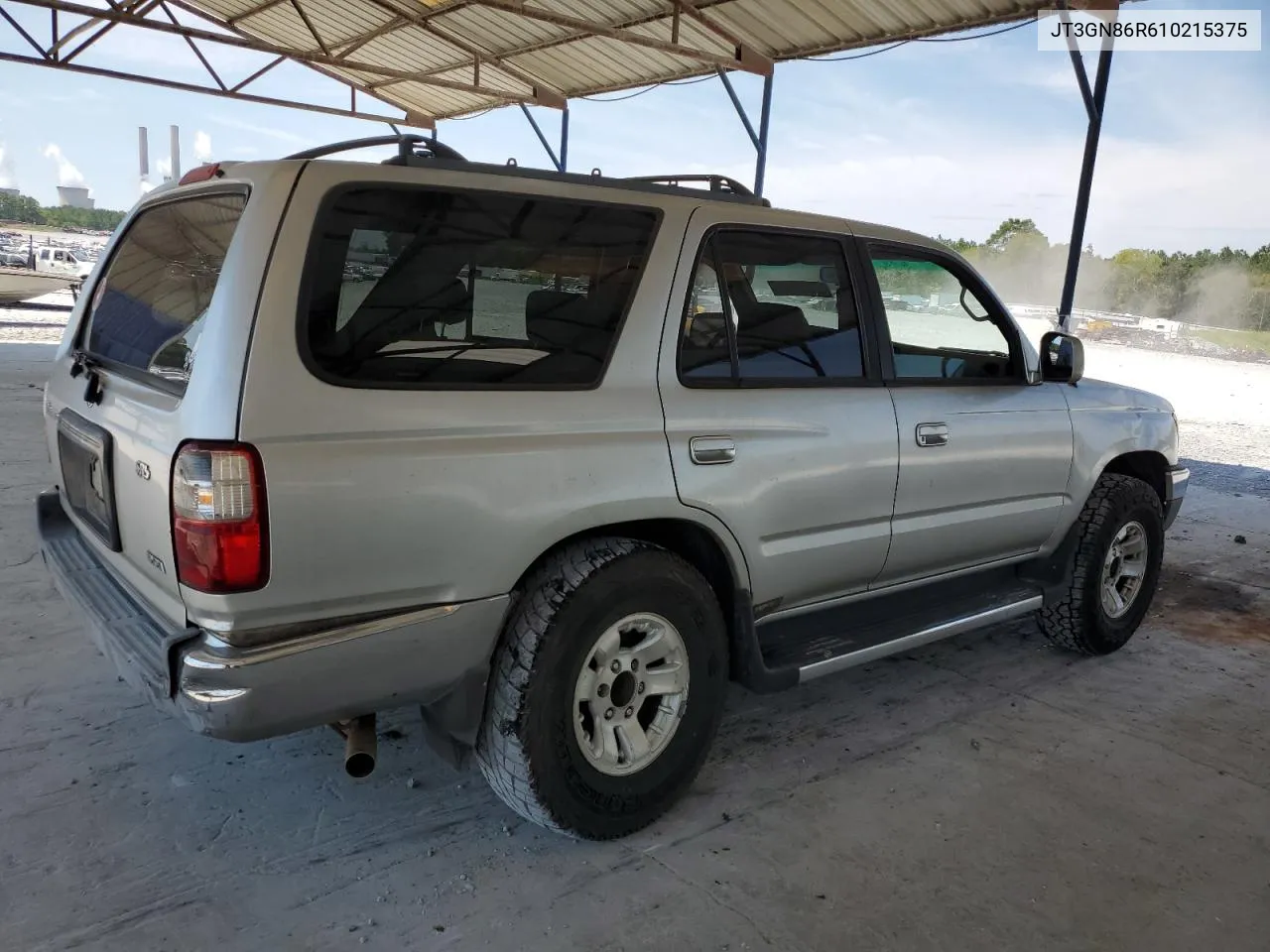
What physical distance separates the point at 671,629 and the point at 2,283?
20.8 m

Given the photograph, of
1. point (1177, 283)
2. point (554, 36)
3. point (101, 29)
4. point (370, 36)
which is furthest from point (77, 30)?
point (1177, 283)

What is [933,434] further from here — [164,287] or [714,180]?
[164,287]

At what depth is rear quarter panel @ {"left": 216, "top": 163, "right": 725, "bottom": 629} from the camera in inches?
83.8

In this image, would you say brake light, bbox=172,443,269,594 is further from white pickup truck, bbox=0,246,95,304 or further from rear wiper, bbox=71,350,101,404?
white pickup truck, bbox=0,246,95,304

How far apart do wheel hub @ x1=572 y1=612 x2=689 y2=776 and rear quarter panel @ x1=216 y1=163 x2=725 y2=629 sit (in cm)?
38

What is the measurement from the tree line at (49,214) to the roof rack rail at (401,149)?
43.0 meters

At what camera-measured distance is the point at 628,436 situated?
2645 mm

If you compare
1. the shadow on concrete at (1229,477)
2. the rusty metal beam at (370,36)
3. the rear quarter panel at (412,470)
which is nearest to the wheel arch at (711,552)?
the rear quarter panel at (412,470)

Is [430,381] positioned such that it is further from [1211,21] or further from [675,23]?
[675,23]

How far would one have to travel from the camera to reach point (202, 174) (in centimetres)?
264

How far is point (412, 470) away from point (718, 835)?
1479 millimetres

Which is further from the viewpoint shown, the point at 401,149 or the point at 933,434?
the point at 933,434

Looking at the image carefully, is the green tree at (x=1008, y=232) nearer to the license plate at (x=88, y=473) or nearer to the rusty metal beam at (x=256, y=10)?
the rusty metal beam at (x=256, y=10)

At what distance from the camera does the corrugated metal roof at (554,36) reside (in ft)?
36.5
